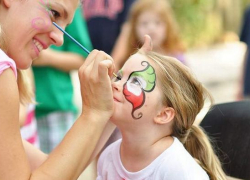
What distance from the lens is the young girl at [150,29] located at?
411cm

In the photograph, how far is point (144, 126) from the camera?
78.5 inches

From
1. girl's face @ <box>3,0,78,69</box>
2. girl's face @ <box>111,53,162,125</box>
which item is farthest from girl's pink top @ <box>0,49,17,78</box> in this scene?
girl's face @ <box>111,53,162,125</box>

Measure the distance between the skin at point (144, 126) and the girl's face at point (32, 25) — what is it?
1.02 ft

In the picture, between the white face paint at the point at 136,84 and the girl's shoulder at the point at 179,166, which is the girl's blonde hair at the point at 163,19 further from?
the girl's shoulder at the point at 179,166

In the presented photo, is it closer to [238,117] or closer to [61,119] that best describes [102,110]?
[238,117]

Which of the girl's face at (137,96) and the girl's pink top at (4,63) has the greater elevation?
the girl's pink top at (4,63)

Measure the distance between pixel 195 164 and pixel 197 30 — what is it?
8084 millimetres

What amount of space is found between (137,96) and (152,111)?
0.08 m

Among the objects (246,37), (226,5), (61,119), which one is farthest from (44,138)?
(226,5)

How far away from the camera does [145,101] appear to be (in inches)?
78.1

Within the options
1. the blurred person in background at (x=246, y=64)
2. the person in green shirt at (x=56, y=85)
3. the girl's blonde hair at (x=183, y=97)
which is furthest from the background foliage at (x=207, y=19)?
the girl's blonde hair at (x=183, y=97)

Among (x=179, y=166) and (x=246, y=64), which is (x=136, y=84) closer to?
(x=179, y=166)

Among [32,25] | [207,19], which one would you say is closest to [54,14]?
[32,25]

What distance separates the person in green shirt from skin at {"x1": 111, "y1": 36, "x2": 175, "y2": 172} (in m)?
1.47
